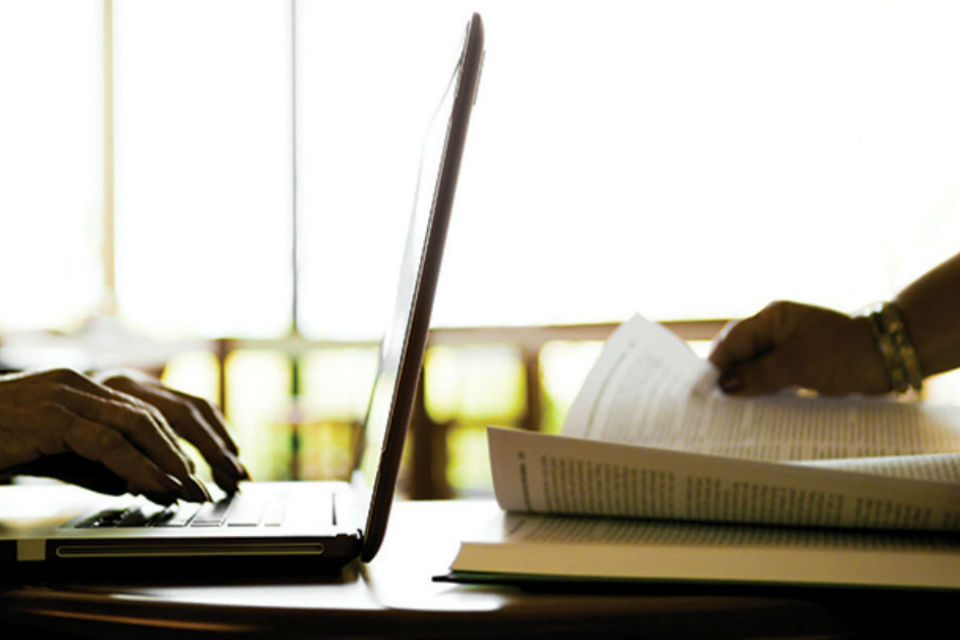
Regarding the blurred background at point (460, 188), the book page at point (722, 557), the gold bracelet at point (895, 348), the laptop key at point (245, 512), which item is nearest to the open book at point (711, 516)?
the book page at point (722, 557)

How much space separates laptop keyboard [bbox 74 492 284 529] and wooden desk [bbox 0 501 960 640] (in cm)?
10

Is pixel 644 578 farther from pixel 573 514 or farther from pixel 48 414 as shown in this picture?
pixel 48 414

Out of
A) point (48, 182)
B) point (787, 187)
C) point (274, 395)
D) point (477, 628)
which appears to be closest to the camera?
point (477, 628)

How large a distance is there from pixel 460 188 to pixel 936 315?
2.43 m

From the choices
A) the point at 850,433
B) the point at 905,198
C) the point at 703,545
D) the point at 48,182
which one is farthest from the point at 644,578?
the point at 48,182

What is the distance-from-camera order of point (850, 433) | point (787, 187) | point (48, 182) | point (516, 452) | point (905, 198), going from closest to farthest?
1. point (516, 452)
2. point (850, 433)
3. point (905, 198)
4. point (787, 187)
5. point (48, 182)

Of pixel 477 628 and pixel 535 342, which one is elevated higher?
pixel 477 628

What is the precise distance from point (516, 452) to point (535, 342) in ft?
9.69

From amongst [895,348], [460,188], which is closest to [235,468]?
[895,348]

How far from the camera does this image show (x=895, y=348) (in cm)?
74

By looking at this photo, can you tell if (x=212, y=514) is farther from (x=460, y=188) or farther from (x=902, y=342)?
(x=460, y=188)

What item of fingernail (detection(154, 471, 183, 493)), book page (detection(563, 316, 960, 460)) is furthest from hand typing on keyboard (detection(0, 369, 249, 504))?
book page (detection(563, 316, 960, 460))

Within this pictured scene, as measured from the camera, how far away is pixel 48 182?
3818mm

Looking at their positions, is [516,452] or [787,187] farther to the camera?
[787,187]
